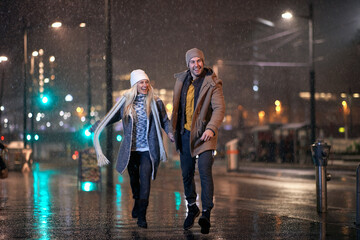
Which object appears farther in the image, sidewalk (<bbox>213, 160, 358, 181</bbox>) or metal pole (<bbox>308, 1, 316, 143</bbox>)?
metal pole (<bbox>308, 1, 316, 143</bbox>)

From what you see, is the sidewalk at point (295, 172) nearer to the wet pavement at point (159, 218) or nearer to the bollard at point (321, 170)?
the wet pavement at point (159, 218)

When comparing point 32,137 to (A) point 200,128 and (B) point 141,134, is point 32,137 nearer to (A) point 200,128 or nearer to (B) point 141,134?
(B) point 141,134

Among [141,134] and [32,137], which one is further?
[32,137]

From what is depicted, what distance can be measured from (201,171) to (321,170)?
3.16 meters

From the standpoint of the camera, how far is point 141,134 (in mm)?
7363

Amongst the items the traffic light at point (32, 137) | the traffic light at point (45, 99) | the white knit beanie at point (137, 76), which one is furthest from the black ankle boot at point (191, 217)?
the traffic light at point (32, 137)

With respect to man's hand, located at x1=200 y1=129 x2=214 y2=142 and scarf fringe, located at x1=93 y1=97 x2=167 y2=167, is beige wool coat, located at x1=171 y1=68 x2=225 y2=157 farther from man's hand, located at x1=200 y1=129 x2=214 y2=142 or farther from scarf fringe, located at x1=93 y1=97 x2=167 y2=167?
scarf fringe, located at x1=93 y1=97 x2=167 y2=167

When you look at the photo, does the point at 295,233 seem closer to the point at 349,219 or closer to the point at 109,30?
the point at 349,219

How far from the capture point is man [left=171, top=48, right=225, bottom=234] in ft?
21.6

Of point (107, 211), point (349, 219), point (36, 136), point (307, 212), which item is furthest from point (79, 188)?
point (36, 136)

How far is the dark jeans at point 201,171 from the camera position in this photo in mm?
6578

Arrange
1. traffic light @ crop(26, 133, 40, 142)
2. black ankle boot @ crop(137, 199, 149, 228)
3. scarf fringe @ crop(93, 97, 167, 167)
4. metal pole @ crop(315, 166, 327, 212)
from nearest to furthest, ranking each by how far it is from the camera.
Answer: black ankle boot @ crop(137, 199, 149, 228) → scarf fringe @ crop(93, 97, 167, 167) → metal pole @ crop(315, 166, 327, 212) → traffic light @ crop(26, 133, 40, 142)

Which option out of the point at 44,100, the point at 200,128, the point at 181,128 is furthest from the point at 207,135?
the point at 44,100

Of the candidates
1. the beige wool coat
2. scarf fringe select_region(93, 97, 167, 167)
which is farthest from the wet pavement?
the beige wool coat
